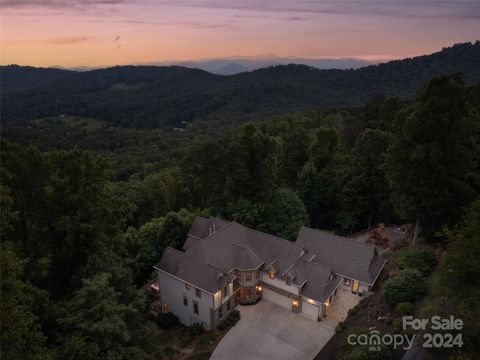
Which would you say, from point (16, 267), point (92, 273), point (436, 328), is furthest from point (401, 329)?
point (16, 267)

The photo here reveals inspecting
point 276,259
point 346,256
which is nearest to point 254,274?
point 276,259

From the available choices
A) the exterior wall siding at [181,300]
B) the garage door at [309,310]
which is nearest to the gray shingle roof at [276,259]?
the exterior wall siding at [181,300]

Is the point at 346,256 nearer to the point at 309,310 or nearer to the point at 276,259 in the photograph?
Answer: the point at 309,310

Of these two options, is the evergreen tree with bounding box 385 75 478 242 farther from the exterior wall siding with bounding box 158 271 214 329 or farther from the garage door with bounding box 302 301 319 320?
the exterior wall siding with bounding box 158 271 214 329

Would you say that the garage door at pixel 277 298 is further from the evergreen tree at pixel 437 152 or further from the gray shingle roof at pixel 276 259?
the evergreen tree at pixel 437 152

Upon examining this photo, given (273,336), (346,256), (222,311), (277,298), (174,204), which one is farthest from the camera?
(174,204)

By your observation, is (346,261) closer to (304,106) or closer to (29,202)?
(29,202)

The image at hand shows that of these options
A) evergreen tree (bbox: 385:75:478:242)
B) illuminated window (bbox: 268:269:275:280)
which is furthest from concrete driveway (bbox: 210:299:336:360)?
evergreen tree (bbox: 385:75:478:242)
